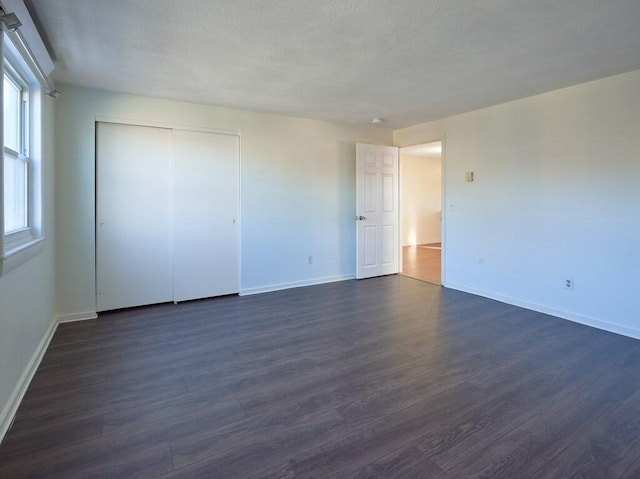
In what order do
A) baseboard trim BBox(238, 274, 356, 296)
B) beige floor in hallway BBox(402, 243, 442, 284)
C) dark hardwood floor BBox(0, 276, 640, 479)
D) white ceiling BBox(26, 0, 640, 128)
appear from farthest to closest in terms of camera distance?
beige floor in hallway BBox(402, 243, 442, 284)
baseboard trim BBox(238, 274, 356, 296)
white ceiling BBox(26, 0, 640, 128)
dark hardwood floor BBox(0, 276, 640, 479)

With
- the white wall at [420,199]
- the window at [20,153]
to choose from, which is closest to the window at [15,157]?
the window at [20,153]

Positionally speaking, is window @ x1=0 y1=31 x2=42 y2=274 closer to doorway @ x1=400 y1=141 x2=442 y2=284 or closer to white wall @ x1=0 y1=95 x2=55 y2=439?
white wall @ x1=0 y1=95 x2=55 y2=439

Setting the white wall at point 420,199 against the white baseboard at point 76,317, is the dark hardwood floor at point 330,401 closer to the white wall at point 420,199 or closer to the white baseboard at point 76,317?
the white baseboard at point 76,317

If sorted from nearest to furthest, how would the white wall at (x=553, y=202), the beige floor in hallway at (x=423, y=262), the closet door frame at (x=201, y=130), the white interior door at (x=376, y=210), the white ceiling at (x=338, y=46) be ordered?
1. the white ceiling at (x=338, y=46)
2. the white wall at (x=553, y=202)
3. the closet door frame at (x=201, y=130)
4. the white interior door at (x=376, y=210)
5. the beige floor in hallway at (x=423, y=262)

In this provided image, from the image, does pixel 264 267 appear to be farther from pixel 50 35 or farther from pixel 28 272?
pixel 50 35

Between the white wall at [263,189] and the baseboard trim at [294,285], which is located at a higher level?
the white wall at [263,189]

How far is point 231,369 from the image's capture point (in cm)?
251

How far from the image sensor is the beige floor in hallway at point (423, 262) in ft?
18.5

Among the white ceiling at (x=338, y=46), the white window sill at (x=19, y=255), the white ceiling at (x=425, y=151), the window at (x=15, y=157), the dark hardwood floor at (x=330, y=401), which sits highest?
the white ceiling at (x=425, y=151)

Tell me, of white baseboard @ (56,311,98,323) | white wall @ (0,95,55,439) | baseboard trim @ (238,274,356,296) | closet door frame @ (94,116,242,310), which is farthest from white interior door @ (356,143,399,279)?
white wall @ (0,95,55,439)

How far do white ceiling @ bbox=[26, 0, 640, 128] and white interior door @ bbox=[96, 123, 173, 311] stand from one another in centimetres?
55

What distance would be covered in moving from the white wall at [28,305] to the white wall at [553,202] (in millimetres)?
4578

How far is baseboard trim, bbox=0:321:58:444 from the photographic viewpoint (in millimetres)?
1816

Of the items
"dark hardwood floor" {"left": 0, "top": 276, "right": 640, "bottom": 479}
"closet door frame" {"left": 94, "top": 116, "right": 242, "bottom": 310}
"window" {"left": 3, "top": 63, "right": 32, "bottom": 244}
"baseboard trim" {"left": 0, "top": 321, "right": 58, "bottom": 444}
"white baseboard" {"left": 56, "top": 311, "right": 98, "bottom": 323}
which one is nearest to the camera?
"dark hardwood floor" {"left": 0, "top": 276, "right": 640, "bottom": 479}
